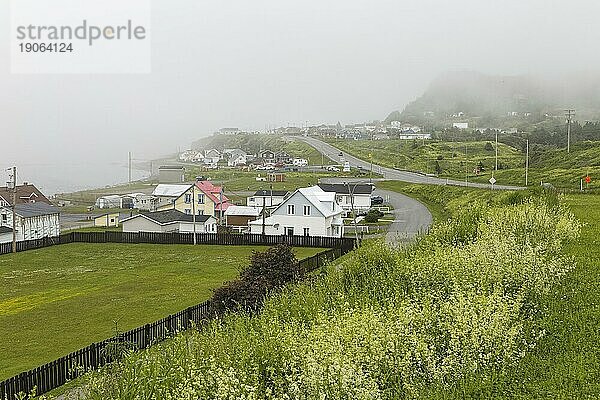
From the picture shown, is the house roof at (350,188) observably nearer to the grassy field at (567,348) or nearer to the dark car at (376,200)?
the dark car at (376,200)

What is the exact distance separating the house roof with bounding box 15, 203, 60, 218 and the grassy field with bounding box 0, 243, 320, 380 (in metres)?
5.75

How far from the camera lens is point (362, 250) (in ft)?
51.7

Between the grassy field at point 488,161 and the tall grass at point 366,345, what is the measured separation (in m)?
Answer: 31.8

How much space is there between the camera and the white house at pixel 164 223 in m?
38.7

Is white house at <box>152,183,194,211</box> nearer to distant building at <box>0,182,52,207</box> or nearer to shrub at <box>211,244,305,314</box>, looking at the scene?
distant building at <box>0,182,52,207</box>

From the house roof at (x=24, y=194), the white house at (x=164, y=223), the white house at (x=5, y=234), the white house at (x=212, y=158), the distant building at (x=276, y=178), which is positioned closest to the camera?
the white house at (x=5, y=234)

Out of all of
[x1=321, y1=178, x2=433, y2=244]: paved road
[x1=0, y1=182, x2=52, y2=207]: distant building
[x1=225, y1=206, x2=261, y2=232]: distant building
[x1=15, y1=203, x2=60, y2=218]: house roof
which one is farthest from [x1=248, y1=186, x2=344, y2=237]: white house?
[x1=0, y1=182, x2=52, y2=207]: distant building

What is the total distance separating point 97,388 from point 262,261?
28.2ft

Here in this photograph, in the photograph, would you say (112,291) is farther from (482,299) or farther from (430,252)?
(482,299)

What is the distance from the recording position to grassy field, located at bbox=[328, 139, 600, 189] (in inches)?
1976

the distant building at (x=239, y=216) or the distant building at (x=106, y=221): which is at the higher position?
the distant building at (x=239, y=216)

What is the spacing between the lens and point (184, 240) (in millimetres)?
35344

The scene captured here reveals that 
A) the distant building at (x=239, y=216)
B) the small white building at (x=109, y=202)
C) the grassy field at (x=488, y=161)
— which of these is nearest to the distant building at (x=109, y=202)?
the small white building at (x=109, y=202)

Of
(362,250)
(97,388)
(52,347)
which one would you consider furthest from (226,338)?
(52,347)
